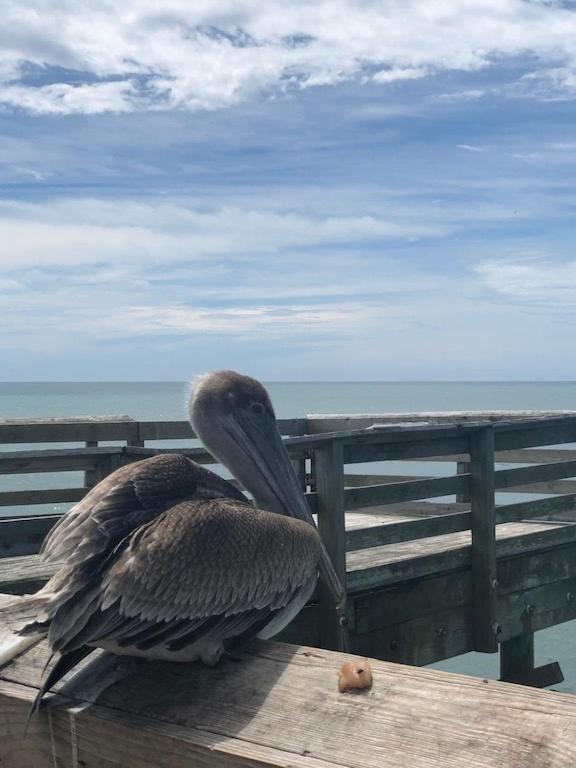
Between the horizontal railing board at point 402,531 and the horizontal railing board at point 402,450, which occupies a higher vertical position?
the horizontal railing board at point 402,450

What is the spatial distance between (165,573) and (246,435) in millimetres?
1830

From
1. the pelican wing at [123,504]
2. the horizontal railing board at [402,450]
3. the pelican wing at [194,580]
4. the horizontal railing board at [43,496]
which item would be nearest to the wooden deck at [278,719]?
the pelican wing at [194,580]

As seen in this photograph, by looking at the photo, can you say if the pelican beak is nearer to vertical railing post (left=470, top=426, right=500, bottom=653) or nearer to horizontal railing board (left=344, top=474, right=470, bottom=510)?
horizontal railing board (left=344, top=474, right=470, bottom=510)

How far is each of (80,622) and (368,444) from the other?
4.43 m

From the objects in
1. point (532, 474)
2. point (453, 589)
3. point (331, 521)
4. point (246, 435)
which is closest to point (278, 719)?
point (246, 435)

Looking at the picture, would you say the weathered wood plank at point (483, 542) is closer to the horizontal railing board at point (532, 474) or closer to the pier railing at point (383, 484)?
the pier railing at point (383, 484)

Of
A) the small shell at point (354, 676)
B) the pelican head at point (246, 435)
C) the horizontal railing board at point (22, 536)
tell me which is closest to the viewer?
the small shell at point (354, 676)

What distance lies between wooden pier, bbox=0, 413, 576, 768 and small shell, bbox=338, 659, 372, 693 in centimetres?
2

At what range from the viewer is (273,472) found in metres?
4.18

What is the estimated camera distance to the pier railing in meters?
5.75

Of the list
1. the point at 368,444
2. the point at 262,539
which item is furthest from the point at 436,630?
the point at 262,539

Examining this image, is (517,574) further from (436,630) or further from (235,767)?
(235,767)

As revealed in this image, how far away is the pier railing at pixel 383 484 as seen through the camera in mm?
5746

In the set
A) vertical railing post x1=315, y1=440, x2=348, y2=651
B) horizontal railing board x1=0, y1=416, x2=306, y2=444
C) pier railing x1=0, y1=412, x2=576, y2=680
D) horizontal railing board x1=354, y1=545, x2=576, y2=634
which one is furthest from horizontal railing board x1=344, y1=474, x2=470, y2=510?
horizontal railing board x1=0, y1=416, x2=306, y2=444
